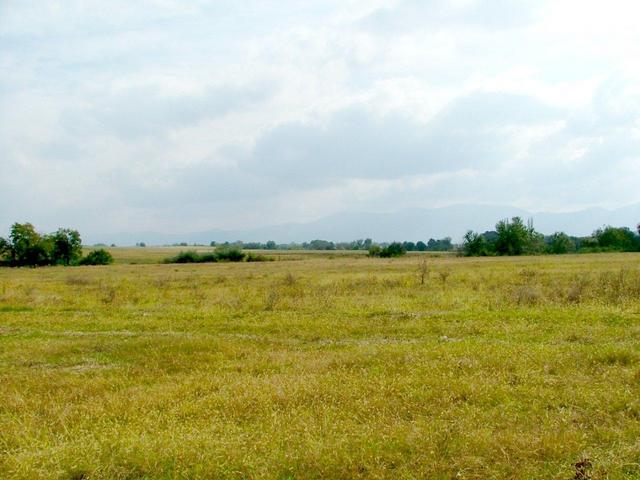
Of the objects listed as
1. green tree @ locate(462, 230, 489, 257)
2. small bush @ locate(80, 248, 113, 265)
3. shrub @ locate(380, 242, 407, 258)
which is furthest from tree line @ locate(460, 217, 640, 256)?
small bush @ locate(80, 248, 113, 265)

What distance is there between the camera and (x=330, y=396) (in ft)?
29.5

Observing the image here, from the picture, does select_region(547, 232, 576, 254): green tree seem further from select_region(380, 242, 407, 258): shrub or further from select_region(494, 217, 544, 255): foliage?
select_region(380, 242, 407, 258): shrub

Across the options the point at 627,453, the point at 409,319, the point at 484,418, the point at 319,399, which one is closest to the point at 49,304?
the point at 409,319

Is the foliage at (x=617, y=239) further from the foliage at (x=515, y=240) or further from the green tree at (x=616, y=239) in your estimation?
the foliage at (x=515, y=240)

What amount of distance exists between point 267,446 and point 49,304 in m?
22.5

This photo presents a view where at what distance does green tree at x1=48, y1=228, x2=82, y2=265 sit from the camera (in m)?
102

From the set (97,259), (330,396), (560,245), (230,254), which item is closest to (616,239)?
(560,245)

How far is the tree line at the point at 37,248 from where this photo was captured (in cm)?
9725

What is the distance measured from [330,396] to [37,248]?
104m

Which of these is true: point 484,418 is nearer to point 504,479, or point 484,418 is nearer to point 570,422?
point 570,422

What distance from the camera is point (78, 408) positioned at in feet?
29.1

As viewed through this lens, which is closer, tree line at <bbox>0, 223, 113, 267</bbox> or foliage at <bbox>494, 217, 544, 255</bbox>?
tree line at <bbox>0, 223, 113, 267</bbox>

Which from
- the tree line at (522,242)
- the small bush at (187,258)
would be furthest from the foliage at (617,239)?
the small bush at (187,258)

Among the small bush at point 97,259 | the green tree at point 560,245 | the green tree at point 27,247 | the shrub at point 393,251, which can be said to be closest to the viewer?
the green tree at point 27,247
